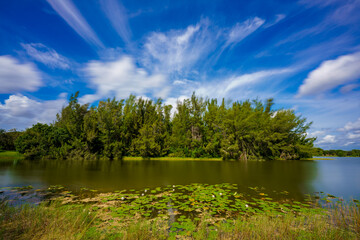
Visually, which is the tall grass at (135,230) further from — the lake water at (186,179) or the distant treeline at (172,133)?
the distant treeline at (172,133)

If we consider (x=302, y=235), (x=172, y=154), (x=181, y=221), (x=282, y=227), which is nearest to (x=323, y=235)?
(x=302, y=235)

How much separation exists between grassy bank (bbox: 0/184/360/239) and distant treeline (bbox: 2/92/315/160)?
33.6m

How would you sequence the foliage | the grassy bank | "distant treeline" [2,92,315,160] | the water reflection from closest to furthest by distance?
the grassy bank → the water reflection → "distant treeline" [2,92,315,160] → the foliage

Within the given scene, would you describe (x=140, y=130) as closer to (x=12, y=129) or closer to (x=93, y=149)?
(x=93, y=149)

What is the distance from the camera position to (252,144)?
142ft

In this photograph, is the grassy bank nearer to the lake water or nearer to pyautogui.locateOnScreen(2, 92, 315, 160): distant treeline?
the lake water

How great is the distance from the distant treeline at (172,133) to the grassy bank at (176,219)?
33623mm

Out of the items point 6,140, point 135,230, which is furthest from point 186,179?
point 6,140

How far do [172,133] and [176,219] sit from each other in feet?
141

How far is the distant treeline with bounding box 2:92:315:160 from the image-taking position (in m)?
39.8

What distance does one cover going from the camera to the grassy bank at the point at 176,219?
13.5ft

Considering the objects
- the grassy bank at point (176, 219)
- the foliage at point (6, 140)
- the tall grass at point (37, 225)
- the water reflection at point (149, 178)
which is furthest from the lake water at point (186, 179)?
the foliage at point (6, 140)

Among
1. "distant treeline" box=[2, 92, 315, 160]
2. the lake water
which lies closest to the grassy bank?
the lake water

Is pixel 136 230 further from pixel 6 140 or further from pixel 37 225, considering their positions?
pixel 6 140
